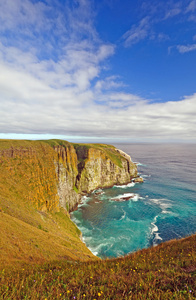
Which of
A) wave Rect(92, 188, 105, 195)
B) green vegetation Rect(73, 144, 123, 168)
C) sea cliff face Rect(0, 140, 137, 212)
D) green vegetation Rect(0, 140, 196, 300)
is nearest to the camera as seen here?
green vegetation Rect(0, 140, 196, 300)

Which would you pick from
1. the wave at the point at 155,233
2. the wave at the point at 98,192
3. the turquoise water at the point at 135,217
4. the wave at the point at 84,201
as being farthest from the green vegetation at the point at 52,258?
the wave at the point at 98,192

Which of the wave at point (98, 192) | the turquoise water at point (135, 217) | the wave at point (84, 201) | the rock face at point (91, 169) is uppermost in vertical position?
the rock face at point (91, 169)

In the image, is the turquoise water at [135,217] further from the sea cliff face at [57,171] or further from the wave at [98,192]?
the sea cliff face at [57,171]

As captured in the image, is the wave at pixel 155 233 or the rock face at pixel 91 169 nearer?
the wave at pixel 155 233

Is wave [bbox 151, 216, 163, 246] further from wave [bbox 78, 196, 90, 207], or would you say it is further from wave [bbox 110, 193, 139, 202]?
wave [bbox 78, 196, 90, 207]

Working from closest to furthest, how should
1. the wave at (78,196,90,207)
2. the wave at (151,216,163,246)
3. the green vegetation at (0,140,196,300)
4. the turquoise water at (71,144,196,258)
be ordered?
the green vegetation at (0,140,196,300) < the turquoise water at (71,144,196,258) < the wave at (151,216,163,246) < the wave at (78,196,90,207)

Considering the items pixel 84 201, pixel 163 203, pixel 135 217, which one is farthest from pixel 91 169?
pixel 163 203

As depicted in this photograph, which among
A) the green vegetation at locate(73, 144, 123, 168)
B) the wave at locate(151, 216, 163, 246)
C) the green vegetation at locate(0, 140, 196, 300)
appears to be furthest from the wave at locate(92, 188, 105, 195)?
the wave at locate(151, 216, 163, 246)

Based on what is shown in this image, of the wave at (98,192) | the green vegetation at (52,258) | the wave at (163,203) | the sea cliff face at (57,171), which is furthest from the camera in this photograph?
the wave at (98,192)
